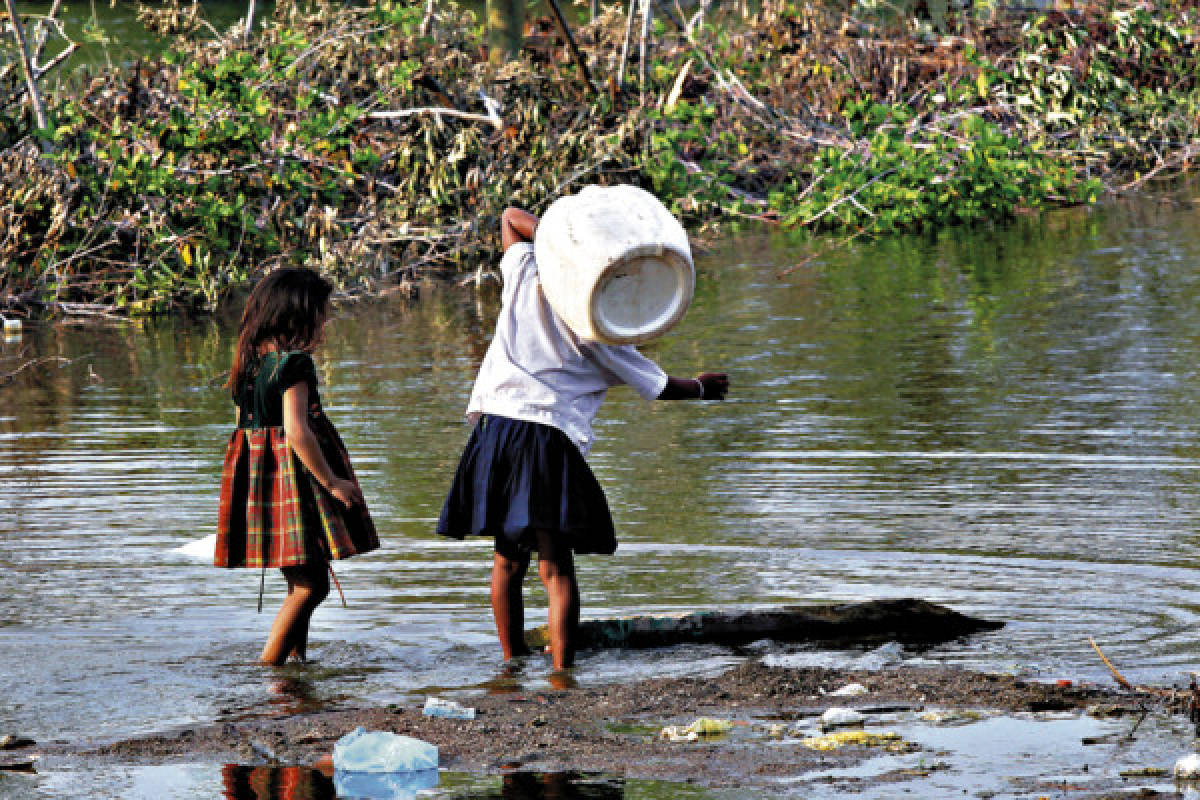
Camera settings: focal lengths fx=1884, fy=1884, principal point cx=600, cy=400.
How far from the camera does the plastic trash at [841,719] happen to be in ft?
16.5

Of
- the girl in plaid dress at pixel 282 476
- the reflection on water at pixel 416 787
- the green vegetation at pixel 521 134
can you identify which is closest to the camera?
the reflection on water at pixel 416 787

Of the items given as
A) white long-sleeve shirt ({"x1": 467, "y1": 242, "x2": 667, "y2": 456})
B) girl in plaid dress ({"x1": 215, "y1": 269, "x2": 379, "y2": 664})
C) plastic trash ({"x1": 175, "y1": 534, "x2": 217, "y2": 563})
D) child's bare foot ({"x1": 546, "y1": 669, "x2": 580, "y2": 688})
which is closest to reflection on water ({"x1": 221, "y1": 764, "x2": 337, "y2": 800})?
child's bare foot ({"x1": 546, "y1": 669, "x2": 580, "y2": 688})

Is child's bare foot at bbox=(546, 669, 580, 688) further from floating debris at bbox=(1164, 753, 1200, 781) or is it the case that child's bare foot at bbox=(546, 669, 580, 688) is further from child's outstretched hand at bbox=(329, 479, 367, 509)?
floating debris at bbox=(1164, 753, 1200, 781)

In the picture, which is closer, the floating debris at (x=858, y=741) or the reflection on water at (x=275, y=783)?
the reflection on water at (x=275, y=783)

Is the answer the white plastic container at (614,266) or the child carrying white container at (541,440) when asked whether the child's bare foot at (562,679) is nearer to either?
the child carrying white container at (541,440)

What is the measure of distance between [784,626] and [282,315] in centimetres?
194

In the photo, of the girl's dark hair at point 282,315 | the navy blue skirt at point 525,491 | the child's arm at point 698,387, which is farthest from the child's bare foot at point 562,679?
the girl's dark hair at point 282,315

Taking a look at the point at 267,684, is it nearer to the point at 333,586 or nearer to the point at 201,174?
the point at 333,586

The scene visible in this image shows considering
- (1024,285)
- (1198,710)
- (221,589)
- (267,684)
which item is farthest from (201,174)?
(1198,710)

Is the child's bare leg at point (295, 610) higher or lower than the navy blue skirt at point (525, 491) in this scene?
lower

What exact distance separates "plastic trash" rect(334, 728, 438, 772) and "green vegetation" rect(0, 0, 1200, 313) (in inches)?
429

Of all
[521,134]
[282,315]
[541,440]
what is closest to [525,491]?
[541,440]

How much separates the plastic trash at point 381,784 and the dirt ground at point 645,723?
0.44ft

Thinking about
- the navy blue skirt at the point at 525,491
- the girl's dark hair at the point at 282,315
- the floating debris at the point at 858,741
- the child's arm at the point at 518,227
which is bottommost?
the floating debris at the point at 858,741
